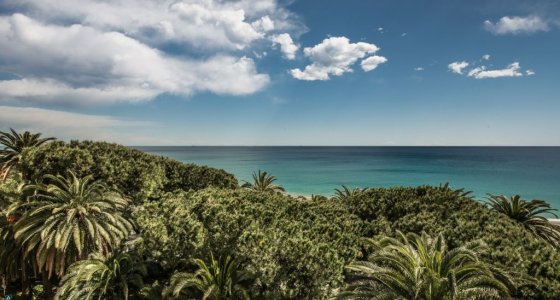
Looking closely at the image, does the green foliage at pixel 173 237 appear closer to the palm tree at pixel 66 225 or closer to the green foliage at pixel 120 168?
the palm tree at pixel 66 225

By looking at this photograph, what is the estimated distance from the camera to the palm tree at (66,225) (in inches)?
643

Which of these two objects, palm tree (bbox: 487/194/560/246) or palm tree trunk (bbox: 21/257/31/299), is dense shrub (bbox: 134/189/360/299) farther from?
palm tree (bbox: 487/194/560/246)

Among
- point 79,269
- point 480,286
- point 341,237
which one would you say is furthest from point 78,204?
point 480,286

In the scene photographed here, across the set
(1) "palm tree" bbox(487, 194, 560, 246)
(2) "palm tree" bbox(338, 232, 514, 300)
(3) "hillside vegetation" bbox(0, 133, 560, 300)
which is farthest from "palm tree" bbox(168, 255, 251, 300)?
(1) "palm tree" bbox(487, 194, 560, 246)

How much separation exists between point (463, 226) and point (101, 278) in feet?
61.9

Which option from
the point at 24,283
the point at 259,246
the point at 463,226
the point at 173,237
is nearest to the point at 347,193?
the point at 463,226

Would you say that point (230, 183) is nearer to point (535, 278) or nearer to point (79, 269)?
point (79, 269)

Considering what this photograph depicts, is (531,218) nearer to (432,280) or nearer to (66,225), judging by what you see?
(432,280)

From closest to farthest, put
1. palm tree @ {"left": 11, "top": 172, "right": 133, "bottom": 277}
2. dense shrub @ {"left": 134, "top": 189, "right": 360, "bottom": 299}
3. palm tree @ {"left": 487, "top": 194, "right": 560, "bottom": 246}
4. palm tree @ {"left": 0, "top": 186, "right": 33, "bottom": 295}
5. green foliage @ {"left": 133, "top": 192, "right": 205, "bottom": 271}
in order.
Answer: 1. dense shrub @ {"left": 134, "top": 189, "right": 360, "bottom": 299}
2. green foliage @ {"left": 133, "top": 192, "right": 205, "bottom": 271}
3. palm tree @ {"left": 11, "top": 172, "right": 133, "bottom": 277}
4. palm tree @ {"left": 0, "top": 186, "right": 33, "bottom": 295}
5. palm tree @ {"left": 487, "top": 194, "right": 560, "bottom": 246}

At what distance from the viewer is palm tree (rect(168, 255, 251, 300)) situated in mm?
14219

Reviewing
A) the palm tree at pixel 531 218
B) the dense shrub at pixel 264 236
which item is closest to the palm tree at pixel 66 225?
the dense shrub at pixel 264 236

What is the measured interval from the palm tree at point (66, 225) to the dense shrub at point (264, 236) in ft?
6.80

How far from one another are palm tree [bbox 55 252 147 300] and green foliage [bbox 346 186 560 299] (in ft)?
44.6

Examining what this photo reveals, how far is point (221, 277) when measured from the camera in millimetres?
14945
